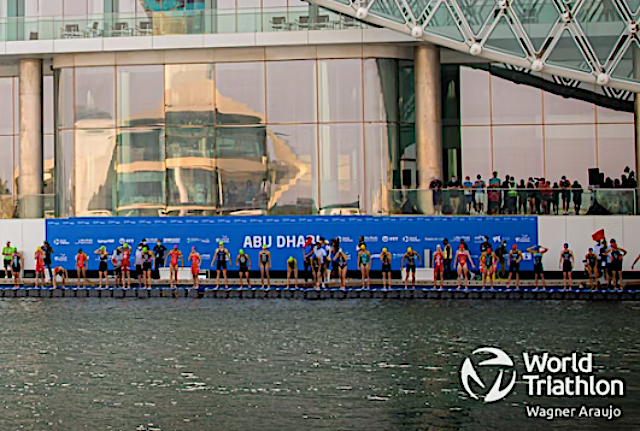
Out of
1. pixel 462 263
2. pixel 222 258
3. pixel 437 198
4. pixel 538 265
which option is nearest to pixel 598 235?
pixel 538 265

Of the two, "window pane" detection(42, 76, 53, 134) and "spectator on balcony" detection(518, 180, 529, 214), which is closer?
"spectator on balcony" detection(518, 180, 529, 214)

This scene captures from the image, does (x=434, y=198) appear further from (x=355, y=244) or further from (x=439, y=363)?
(x=439, y=363)

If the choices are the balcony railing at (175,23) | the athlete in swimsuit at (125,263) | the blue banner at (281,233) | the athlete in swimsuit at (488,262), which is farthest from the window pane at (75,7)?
the athlete in swimsuit at (488,262)

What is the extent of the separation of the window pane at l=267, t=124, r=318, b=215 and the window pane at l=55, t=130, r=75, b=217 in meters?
7.64

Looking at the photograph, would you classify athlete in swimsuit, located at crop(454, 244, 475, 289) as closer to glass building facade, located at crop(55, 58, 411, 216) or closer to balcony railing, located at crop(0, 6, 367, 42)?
glass building facade, located at crop(55, 58, 411, 216)

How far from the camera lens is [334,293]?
111ft

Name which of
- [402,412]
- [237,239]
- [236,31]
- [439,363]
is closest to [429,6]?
[236,31]

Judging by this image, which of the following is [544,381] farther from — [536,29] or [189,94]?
[189,94]

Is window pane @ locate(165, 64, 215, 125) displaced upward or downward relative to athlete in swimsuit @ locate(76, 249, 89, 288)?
upward

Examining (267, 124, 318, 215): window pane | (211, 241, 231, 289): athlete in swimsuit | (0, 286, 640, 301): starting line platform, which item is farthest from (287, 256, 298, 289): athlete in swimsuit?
(267, 124, 318, 215): window pane

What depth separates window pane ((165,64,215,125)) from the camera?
4166cm

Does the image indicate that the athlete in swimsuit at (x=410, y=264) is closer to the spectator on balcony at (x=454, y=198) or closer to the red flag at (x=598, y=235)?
the spectator on balcony at (x=454, y=198)

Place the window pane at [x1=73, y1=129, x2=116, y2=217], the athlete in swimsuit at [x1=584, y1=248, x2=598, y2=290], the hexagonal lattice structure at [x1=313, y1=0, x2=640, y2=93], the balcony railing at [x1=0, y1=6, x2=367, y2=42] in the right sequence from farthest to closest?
the window pane at [x1=73, y1=129, x2=116, y2=217] → the balcony railing at [x1=0, y1=6, x2=367, y2=42] → the hexagonal lattice structure at [x1=313, y1=0, x2=640, y2=93] → the athlete in swimsuit at [x1=584, y1=248, x2=598, y2=290]

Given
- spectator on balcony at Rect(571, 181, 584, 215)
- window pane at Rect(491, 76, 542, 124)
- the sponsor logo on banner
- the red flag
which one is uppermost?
window pane at Rect(491, 76, 542, 124)
